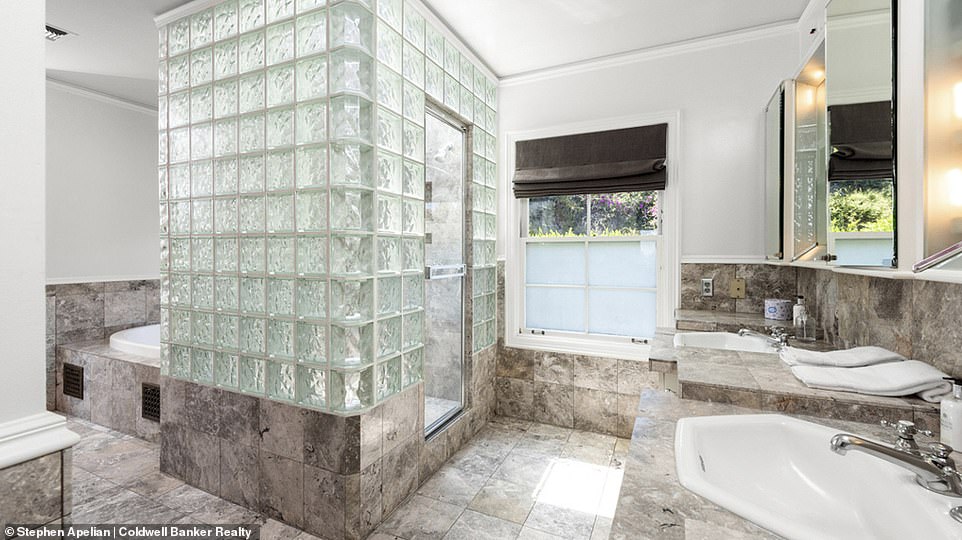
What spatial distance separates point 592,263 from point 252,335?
213 centimetres

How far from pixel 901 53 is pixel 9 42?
77.6 inches

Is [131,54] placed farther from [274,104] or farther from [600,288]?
[600,288]

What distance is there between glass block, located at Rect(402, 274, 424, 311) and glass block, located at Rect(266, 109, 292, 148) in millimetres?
824

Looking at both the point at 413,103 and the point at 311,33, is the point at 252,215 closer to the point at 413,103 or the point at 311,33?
the point at 311,33

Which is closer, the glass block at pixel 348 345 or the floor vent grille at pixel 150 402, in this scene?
the glass block at pixel 348 345

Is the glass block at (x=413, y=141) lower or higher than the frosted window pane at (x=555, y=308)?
higher

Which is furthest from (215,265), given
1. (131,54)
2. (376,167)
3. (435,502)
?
(131,54)

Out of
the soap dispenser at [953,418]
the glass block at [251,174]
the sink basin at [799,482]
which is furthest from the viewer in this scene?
the glass block at [251,174]

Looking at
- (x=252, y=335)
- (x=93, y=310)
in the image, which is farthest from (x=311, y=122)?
(x=93, y=310)

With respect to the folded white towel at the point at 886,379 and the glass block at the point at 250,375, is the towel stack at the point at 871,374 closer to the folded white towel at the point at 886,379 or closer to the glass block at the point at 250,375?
the folded white towel at the point at 886,379

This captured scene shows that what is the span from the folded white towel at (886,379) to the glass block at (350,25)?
2.04 metres

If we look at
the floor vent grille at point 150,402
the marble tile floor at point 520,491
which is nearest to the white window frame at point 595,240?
the marble tile floor at point 520,491

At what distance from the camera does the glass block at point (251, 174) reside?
194 centimetres

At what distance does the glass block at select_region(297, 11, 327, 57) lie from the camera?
1759 mm
